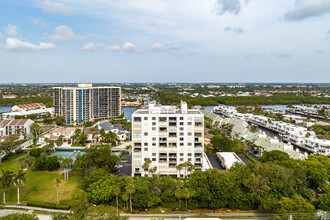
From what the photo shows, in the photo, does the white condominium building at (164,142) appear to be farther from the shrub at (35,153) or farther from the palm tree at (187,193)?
the shrub at (35,153)

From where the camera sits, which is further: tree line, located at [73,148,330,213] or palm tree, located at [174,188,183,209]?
tree line, located at [73,148,330,213]

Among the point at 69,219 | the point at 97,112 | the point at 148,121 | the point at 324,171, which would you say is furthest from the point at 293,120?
the point at 69,219

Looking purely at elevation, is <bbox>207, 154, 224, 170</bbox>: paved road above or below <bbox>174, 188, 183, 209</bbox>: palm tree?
below

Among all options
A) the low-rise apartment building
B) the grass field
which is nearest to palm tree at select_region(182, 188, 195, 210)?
A: the grass field

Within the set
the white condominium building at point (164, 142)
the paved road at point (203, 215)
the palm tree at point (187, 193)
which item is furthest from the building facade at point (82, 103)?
the palm tree at point (187, 193)

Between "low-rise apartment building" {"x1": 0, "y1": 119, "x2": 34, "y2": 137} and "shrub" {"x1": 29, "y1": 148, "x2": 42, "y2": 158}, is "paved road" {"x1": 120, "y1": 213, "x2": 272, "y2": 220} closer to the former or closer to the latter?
"shrub" {"x1": 29, "y1": 148, "x2": 42, "y2": 158}

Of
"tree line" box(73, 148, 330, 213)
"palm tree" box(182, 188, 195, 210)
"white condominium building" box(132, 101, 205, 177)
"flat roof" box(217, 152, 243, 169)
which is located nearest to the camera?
"palm tree" box(182, 188, 195, 210)
